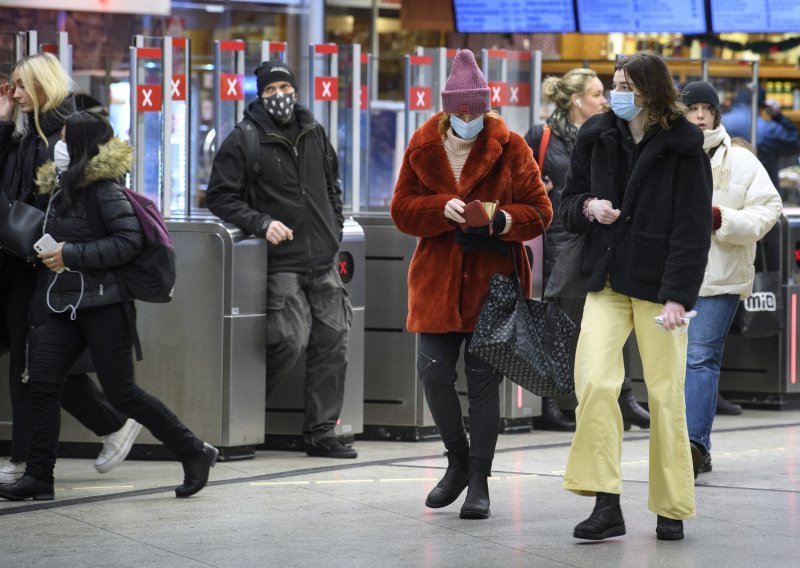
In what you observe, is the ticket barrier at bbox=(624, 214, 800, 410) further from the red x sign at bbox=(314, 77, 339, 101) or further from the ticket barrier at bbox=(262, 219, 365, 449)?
the red x sign at bbox=(314, 77, 339, 101)

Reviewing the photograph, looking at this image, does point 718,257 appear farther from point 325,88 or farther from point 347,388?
point 325,88

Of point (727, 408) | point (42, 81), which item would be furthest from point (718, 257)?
point (42, 81)

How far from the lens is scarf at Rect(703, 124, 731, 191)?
276 inches

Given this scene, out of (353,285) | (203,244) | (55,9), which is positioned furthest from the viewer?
(55,9)

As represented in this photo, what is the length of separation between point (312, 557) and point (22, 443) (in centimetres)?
189

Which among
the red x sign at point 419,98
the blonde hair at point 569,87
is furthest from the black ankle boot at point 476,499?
the red x sign at point 419,98

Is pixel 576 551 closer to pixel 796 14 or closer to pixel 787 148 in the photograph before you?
pixel 787 148

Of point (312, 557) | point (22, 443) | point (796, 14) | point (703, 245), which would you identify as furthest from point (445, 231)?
point (796, 14)

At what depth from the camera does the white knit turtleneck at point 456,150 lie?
6.18 m

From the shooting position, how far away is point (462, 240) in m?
6.04

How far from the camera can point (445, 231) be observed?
609 cm

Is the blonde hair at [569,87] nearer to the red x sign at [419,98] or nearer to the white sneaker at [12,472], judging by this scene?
the red x sign at [419,98]

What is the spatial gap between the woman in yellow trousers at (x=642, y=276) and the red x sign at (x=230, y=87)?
9.68ft

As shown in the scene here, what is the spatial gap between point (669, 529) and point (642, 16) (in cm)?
786
